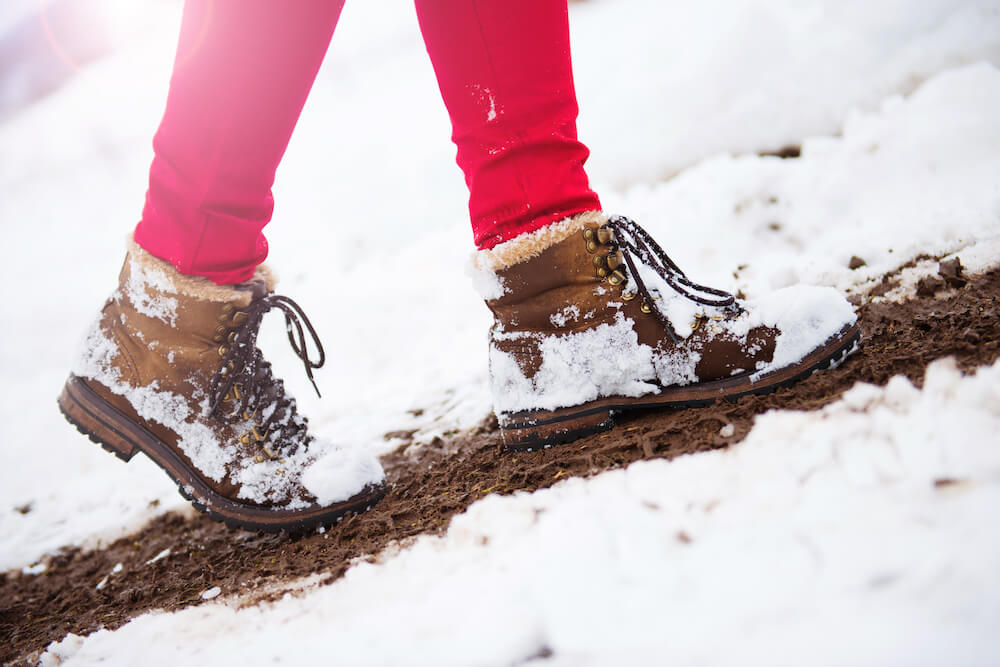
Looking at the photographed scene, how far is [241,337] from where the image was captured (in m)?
1.30

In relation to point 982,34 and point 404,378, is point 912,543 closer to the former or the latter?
point 404,378

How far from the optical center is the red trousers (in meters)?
0.98

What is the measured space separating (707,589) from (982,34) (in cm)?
352

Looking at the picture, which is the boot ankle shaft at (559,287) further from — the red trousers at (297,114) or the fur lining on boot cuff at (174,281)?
the fur lining on boot cuff at (174,281)

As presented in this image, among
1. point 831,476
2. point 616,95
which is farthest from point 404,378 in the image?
point 616,95

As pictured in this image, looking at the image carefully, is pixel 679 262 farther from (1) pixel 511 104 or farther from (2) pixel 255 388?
(2) pixel 255 388

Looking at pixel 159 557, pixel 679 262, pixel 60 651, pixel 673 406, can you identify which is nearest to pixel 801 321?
pixel 673 406

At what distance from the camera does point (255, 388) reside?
1.34 meters

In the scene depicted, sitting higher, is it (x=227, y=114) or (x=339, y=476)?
(x=227, y=114)

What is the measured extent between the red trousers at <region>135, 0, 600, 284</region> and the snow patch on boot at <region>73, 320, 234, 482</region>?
0.30 m

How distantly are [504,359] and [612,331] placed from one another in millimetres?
242

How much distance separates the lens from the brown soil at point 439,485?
1.00 m

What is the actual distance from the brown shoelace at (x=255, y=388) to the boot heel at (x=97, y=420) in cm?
23

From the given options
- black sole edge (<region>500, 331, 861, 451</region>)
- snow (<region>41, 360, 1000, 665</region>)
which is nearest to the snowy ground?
snow (<region>41, 360, 1000, 665</region>)
